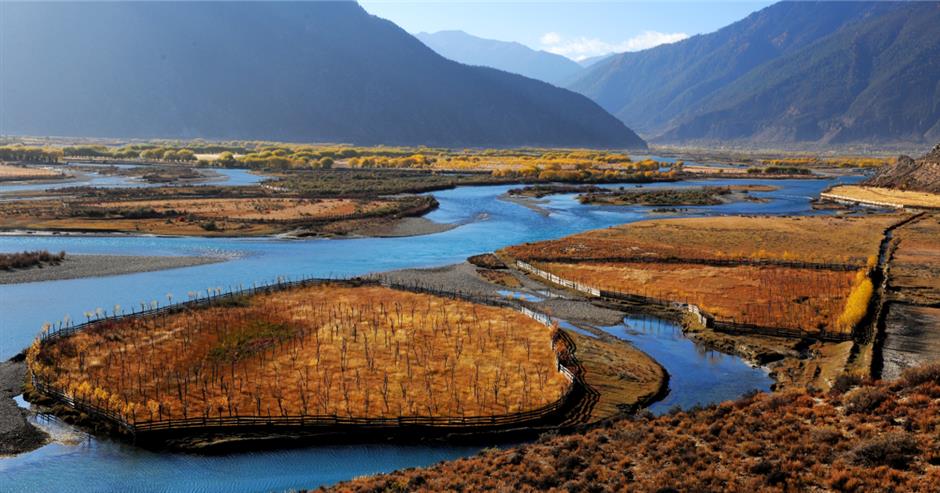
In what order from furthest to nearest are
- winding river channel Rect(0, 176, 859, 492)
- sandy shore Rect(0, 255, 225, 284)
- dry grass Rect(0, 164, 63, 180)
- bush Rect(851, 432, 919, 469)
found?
1. dry grass Rect(0, 164, 63, 180)
2. sandy shore Rect(0, 255, 225, 284)
3. winding river channel Rect(0, 176, 859, 492)
4. bush Rect(851, 432, 919, 469)

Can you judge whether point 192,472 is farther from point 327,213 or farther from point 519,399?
point 327,213

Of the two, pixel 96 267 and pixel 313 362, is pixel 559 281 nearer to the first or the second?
pixel 313 362

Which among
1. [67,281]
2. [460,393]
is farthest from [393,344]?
[67,281]

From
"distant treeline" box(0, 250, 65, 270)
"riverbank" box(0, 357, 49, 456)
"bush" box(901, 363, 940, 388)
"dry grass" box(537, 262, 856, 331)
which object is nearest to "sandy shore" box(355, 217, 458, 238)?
"dry grass" box(537, 262, 856, 331)

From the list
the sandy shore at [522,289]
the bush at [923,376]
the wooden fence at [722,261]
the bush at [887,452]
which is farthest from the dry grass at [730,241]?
the bush at [887,452]

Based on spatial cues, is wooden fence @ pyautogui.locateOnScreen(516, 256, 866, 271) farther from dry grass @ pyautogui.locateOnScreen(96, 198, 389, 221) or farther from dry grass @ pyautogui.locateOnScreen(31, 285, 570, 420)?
dry grass @ pyautogui.locateOnScreen(96, 198, 389, 221)

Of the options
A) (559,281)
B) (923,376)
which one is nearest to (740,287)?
(559,281)
